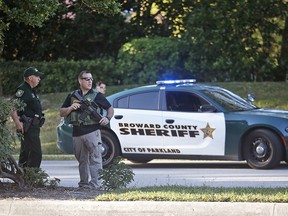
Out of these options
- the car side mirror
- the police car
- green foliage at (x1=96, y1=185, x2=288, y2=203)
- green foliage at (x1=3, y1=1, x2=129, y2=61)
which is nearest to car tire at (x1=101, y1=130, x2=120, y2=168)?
the police car

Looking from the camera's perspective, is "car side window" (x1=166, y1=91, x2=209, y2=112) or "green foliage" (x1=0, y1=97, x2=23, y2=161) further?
"car side window" (x1=166, y1=91, x2=209, y2=112)

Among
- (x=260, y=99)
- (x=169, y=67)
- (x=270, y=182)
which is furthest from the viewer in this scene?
(x=169, y=67)

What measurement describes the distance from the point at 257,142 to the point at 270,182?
192 centimetres

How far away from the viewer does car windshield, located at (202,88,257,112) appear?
44.2 feet

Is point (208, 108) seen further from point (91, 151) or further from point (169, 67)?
point (169, 67)

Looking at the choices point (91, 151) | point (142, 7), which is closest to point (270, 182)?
point (91, 151)

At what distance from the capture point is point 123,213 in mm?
8172

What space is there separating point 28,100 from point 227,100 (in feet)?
14.6

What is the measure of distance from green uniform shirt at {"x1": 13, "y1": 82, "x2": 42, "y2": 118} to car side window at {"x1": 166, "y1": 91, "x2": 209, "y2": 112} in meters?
3.77

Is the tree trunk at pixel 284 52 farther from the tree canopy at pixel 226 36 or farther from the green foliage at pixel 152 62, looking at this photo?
the green foliage at pixel 152 62

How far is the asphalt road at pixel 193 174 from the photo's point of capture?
11.2 meters

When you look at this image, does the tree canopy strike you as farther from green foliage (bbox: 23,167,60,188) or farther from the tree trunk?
green foliage (bbox: 23,167,60,188)

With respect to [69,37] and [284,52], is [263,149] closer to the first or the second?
[284,52]

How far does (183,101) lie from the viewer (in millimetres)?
13711
